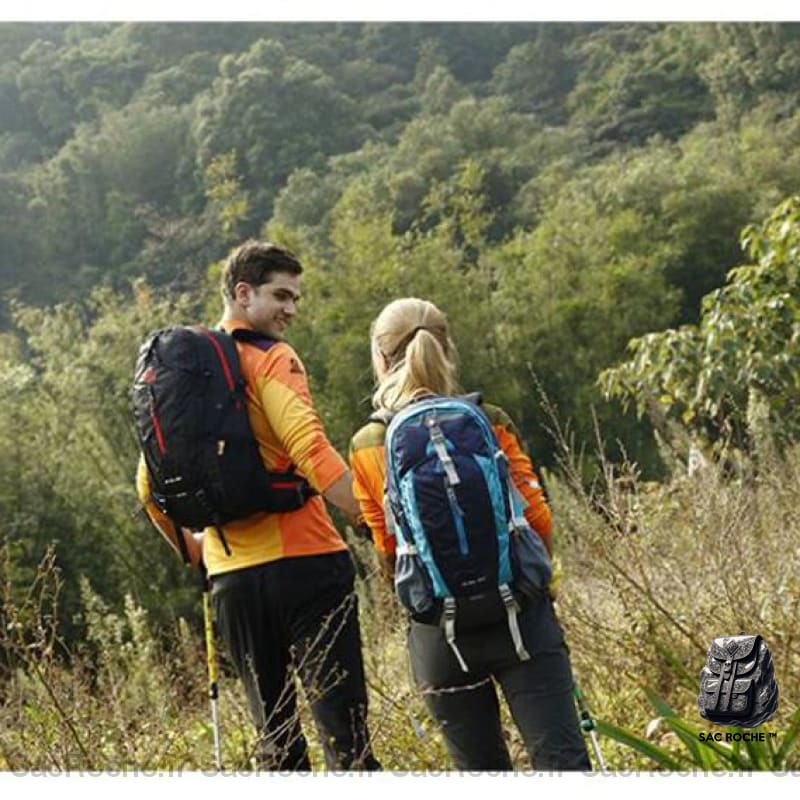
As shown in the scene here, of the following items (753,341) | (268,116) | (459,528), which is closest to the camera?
(459,528)

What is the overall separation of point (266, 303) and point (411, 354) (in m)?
0.38

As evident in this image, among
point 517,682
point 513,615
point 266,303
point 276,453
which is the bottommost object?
point 517,682

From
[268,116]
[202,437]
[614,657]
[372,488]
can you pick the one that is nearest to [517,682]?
[372,488]

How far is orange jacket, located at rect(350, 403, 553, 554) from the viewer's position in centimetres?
221

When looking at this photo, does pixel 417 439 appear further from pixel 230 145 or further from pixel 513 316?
pixel 513 316

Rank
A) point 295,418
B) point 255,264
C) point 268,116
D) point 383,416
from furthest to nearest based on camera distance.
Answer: point 268,116
point 255,264
point 295,418
point 383,416

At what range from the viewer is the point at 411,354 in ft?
7.35

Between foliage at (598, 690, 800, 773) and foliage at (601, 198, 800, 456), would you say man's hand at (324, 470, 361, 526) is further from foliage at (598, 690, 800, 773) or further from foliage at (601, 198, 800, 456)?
foliage at (601, 198, 800, 456)

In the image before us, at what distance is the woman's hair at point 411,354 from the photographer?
224 centimetres

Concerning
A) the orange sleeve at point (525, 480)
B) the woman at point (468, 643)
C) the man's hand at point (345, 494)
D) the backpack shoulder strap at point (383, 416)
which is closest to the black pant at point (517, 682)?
the woman at point (468, 643)

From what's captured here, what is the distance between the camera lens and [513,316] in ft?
77.9

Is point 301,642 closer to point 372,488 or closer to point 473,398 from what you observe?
point 372,488

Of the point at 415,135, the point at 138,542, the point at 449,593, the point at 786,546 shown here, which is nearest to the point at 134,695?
the point at 449,593

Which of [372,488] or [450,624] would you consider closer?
[450,624]
